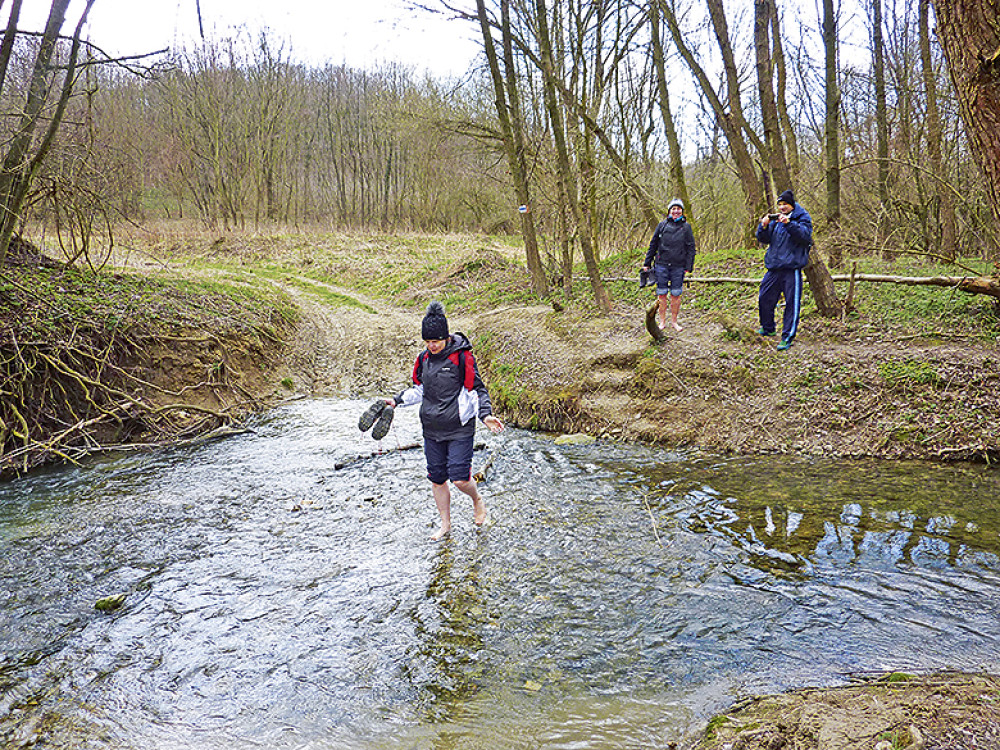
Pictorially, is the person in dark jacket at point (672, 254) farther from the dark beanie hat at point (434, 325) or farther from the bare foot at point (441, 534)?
the bare foot at point (441, 534)

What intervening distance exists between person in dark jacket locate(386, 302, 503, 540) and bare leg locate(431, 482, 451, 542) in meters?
0.01

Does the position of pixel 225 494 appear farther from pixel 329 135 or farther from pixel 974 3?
pixel 329 135

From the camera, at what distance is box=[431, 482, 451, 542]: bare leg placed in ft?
19.6

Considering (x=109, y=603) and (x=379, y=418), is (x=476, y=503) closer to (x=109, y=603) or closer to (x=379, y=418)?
(x=379, y=418)

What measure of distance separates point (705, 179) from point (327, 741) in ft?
71.5

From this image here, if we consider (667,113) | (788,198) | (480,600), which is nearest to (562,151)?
(788,198)

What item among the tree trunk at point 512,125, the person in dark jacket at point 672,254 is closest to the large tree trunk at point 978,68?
the person in dark jacket at point 672,254

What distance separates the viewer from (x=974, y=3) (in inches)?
173

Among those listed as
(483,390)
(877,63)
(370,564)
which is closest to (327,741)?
(370,564)

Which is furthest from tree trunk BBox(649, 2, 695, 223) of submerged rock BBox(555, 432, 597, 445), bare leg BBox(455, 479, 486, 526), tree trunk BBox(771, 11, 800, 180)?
bare leg BBox(455, 479, 486, 526)

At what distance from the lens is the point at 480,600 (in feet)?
15.9

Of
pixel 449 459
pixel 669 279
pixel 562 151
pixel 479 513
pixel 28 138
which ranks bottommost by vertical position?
pixel 479 513

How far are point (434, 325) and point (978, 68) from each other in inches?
178

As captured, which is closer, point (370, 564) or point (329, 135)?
point (370, 564)
